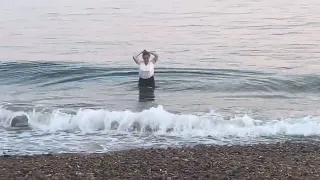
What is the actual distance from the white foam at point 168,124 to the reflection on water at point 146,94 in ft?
10.2

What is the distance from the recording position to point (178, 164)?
35.9 feet

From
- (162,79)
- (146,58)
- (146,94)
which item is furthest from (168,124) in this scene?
(162,79)

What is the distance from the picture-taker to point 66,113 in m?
17.4

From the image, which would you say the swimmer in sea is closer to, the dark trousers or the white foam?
the dark trousers

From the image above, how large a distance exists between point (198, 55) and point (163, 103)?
32.2ft

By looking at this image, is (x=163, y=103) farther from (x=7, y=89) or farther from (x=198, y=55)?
(x=198, y=55)

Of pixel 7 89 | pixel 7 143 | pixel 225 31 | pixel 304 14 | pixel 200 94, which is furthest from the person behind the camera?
pixel 304 14

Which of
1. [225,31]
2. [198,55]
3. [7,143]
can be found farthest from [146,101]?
[225,31]

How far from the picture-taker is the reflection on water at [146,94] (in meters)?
20.0

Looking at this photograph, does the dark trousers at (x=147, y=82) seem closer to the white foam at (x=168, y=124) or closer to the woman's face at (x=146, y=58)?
the woman's face at (x=146, y=58)

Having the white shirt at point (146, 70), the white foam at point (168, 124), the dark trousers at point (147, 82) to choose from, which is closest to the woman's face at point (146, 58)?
the white shirt at point (146, 70)

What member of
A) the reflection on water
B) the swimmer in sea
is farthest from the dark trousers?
the reflection on water

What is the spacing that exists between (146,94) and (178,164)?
32.3ft

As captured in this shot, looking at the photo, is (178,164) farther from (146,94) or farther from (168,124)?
(146,94)
